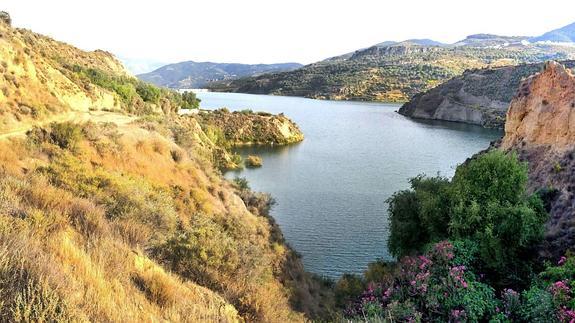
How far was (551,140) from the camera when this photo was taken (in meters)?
21.6

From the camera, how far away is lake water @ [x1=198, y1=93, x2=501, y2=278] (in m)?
23.5

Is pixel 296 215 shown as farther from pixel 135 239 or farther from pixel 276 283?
pixel 135 239

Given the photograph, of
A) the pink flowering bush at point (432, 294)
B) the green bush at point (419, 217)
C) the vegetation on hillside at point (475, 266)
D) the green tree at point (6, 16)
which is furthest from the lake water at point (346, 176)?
the green tree at point (6, 16)

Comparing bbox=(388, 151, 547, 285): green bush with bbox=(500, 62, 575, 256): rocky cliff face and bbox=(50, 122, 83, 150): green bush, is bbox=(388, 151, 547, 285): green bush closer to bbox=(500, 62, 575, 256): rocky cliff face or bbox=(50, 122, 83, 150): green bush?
bbox=(500, 62, 575, 256): rocky cliff face

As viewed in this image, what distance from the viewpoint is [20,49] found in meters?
20.0

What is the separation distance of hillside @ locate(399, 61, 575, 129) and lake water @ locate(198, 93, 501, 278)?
13.2 metres

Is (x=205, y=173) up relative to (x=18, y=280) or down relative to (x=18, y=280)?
down

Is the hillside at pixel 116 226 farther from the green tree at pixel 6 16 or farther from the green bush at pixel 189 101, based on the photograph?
the green bush at pixel 189 101

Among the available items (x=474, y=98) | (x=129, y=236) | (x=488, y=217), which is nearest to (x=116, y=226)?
(x=129, y=236)

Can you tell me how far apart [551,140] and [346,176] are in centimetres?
1960

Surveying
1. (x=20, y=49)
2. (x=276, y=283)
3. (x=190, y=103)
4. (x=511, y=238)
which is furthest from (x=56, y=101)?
(x=190, y=103)

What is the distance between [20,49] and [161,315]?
62.1 feet

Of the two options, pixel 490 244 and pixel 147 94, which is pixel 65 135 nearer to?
pixel 490 244

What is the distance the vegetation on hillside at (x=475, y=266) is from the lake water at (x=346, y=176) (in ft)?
12.8
